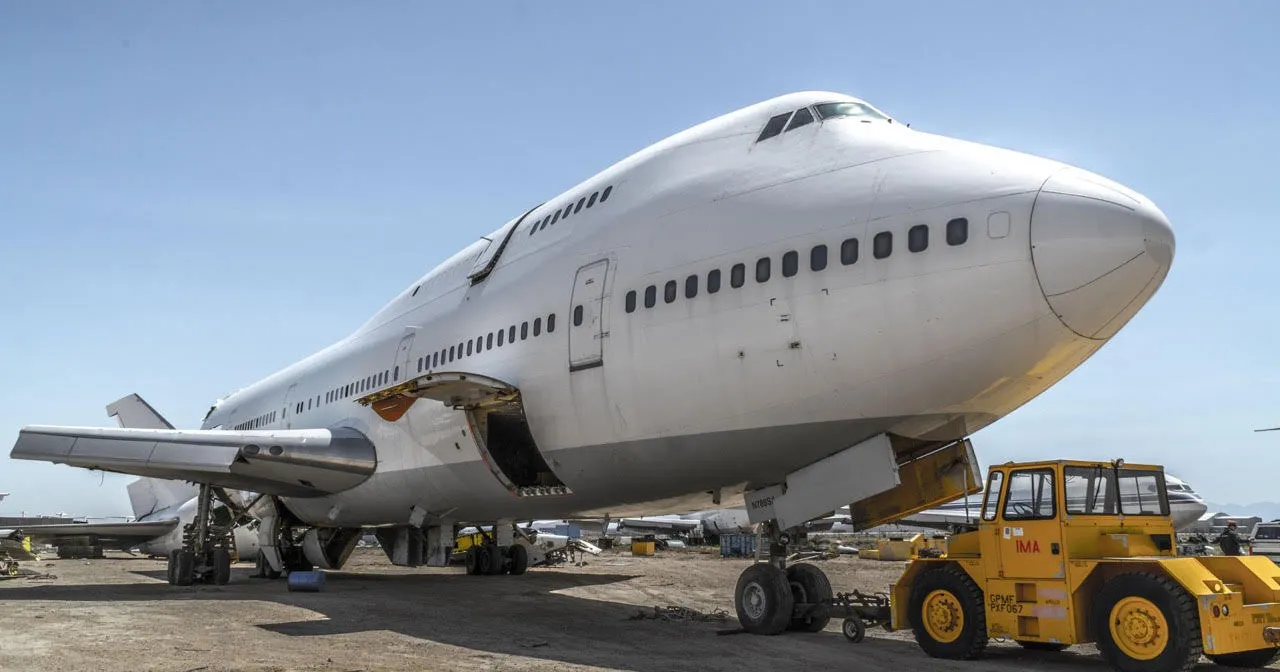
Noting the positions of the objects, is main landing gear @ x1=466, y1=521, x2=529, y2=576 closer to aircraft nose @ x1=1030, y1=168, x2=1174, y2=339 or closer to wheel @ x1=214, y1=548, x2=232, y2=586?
wheel @ x1=214, y1=548, x2=232, y2=586

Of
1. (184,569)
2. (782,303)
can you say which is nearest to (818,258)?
(782,303)

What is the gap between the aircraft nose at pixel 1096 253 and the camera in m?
8.56

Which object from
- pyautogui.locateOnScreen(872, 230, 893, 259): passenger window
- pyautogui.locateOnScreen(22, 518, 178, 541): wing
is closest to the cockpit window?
pyautogui.locateOnScreen(872, 230, 893, 259): passenger window

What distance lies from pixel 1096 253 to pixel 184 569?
17.6 meters

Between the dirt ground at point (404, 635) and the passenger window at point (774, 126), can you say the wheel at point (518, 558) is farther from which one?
the passenger window at point (774, 126)

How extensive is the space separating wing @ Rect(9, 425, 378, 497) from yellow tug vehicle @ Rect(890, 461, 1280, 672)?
36.4 ft

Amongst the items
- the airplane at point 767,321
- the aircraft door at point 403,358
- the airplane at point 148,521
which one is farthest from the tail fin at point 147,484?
the airplane at point 767,321

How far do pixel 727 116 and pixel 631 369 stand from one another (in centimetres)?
373

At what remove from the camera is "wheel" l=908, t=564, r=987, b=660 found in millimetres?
9750

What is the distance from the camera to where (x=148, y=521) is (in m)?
31.0

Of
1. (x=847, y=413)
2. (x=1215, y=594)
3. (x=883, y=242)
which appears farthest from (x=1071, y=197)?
(x=1215, y=594)

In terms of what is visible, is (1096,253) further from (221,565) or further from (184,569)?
(184,569)

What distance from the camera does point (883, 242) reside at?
948 cm

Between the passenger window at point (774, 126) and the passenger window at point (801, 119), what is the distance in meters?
0.09
